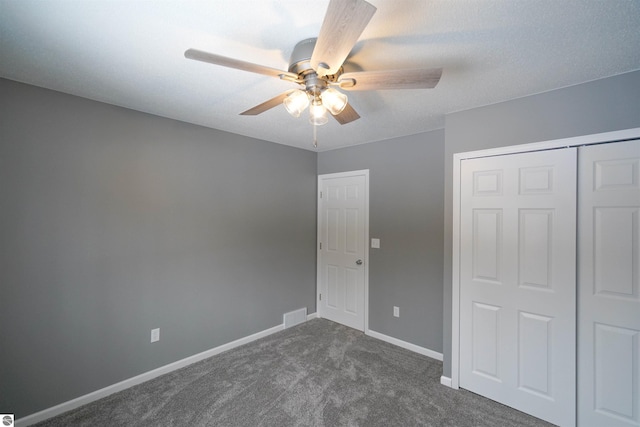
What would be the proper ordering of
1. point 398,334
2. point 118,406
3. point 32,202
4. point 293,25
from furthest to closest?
point 398,334 → point 118,406 → point 32,202 → point 293,25

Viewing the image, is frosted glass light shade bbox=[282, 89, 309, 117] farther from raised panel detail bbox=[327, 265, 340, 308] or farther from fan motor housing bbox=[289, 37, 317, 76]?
raised panel detail bbox=[327, 265, 340, 308]

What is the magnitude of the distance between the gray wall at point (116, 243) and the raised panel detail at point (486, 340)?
2222 mm

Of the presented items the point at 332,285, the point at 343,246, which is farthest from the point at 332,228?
the point at 332,285

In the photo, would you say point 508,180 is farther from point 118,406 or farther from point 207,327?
point 118,406

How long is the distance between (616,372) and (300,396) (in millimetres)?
2183

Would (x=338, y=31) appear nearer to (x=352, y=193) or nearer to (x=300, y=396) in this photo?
(x=300, y=396)

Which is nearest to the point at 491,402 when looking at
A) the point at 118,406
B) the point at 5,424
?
the point at 118,406

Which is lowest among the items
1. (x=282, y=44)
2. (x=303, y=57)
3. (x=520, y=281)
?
(x=520, y=281)

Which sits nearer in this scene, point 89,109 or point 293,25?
point 293,25

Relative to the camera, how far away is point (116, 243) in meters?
2.30

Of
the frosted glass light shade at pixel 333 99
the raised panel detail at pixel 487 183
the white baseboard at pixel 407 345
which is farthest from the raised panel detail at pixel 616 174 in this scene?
the white baseboard at pixel 407 345

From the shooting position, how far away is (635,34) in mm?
1343

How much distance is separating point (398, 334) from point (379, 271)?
2.44ft

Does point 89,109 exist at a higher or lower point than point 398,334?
higher
